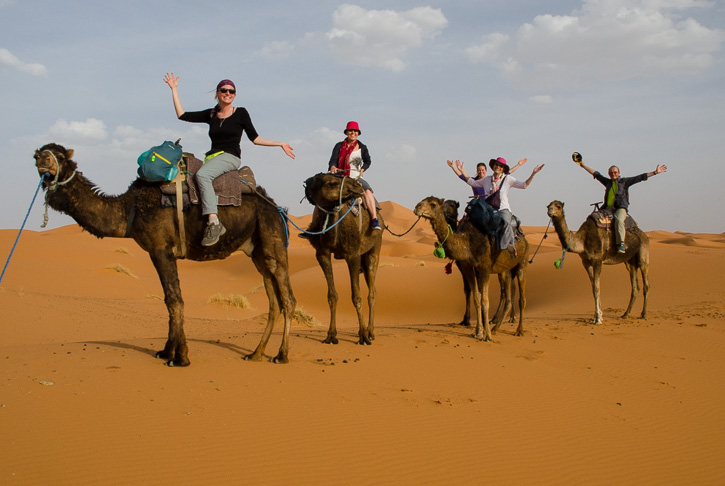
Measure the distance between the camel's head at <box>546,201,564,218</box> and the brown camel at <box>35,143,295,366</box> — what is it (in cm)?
778

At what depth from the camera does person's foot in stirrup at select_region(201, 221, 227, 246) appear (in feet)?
24.2

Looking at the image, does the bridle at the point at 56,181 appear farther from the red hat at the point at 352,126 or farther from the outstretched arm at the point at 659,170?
the outstretched arm at the point at 659,170

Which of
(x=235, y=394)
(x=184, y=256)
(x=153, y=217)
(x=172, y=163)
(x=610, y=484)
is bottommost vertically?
(x=610, y=484)

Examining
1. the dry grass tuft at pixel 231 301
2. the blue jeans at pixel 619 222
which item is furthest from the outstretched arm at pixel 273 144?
the dry grass tuft at pixel 231 301

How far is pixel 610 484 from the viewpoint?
5516 mm

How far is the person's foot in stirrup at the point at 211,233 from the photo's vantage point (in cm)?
738

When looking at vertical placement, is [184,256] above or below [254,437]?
above

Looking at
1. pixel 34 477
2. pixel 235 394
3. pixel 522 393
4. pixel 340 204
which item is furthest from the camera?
pixel 340 204

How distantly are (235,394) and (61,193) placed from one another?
3.21 metres

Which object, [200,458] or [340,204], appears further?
[340,204]

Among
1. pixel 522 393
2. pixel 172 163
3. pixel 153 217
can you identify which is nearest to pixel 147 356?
pixel 153 217

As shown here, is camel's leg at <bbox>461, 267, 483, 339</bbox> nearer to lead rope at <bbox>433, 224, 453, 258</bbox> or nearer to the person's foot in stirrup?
lead rope at <bbox>433, 224, 453, 258</bbox>

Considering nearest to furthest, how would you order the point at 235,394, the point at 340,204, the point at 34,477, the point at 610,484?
the point at 34,477
the point at 610,484
the point at 235,394
the point at 340,204

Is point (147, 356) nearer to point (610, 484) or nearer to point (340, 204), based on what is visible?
point (340, 204)
